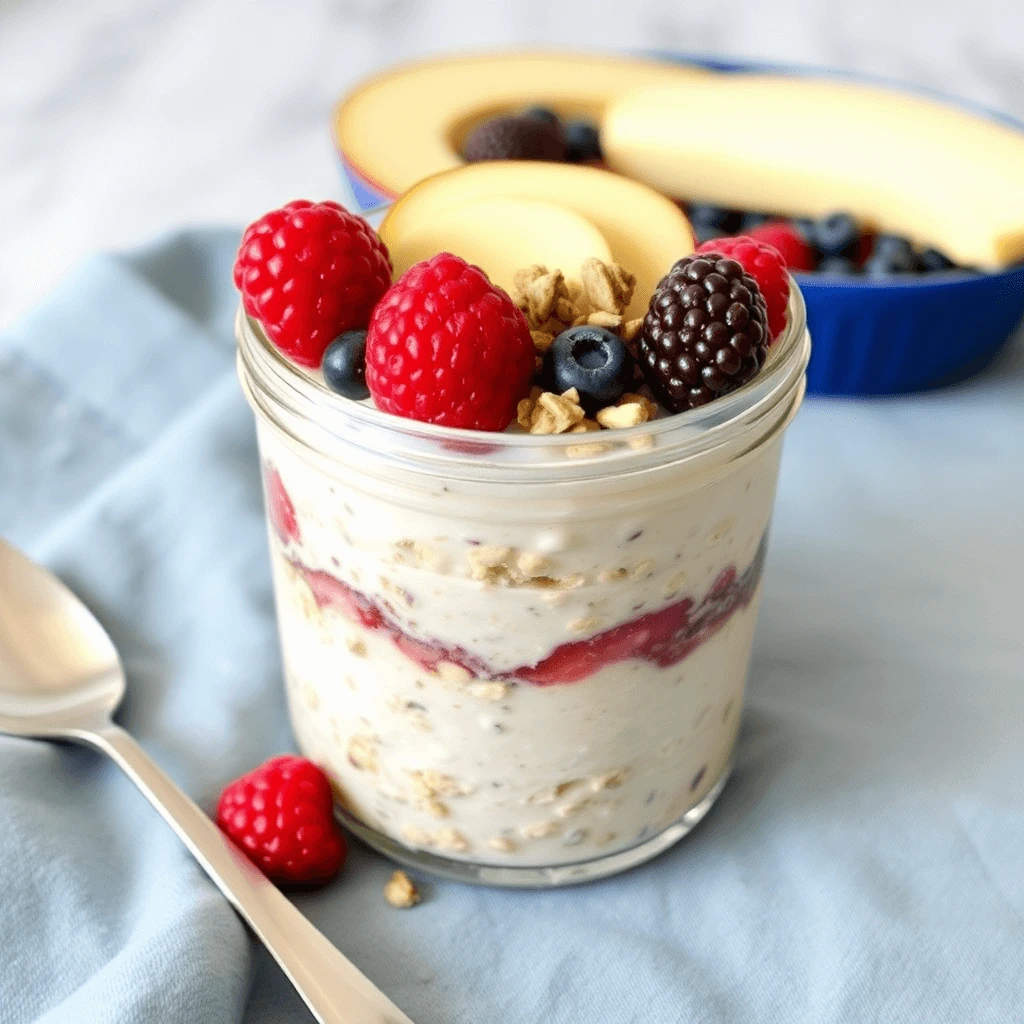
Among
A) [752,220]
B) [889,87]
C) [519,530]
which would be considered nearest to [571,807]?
→ [519,530]

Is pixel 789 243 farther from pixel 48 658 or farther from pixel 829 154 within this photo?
pixel 48 658

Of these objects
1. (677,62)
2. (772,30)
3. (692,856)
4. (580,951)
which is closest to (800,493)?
(692,856)

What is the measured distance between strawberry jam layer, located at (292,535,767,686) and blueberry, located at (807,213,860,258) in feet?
2.49

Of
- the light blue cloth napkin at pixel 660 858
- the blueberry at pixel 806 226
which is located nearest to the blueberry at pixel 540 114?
the blueberry at pixel 806 226

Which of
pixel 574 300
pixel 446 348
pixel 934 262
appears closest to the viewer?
pixel 446 348

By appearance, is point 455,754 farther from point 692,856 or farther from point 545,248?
point 545,248

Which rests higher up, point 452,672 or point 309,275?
point 309,275

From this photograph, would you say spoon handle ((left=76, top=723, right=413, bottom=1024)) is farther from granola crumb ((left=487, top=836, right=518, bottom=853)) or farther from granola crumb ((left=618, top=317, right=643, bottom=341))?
granola crumb ((left=618, top=317, right=643, bottom=341))

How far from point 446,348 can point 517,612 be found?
0.52 ft

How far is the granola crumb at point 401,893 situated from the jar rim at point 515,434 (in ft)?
1.03

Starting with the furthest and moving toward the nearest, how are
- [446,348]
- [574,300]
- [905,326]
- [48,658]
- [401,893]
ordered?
1. [905,326]
2. [48,658]
3. [401,893]
4. [574,300]
5. [446,348]

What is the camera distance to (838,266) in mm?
1401

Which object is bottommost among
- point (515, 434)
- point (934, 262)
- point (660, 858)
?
point (660, 858)

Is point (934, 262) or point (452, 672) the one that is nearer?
point (452, 672)
